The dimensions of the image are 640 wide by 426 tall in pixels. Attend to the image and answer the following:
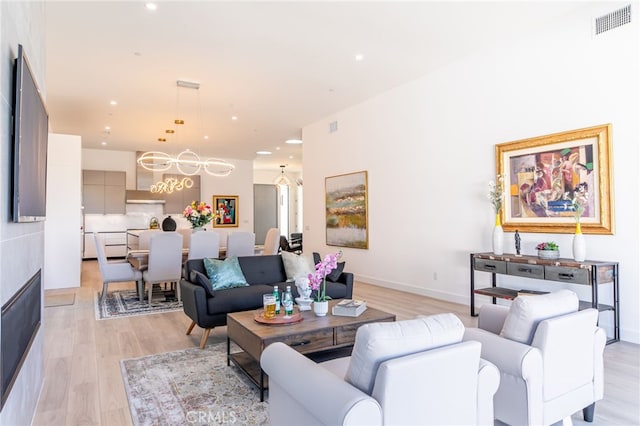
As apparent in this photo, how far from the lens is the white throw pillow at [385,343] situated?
1.53 metres

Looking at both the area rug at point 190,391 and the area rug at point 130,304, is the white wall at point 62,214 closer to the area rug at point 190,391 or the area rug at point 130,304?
the area rug at point 130,304

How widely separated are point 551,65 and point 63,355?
578cm

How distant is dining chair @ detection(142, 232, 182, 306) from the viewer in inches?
215

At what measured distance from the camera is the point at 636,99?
3.72m

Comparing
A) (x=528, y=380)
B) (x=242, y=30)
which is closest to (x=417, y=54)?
(x=242, y=30)

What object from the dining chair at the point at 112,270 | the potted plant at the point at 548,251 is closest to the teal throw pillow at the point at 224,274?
the dining chair at the point at 112,270

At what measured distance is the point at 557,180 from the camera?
14.2 ft

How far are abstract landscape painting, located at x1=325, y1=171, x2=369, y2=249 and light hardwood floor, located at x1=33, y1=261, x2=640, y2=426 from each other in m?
1.66

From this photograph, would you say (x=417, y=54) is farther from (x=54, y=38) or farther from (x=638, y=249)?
(x=54, y=38)

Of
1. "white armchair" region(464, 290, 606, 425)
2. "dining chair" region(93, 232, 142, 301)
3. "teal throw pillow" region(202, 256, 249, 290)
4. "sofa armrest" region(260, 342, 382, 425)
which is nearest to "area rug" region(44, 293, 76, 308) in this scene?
"dining chair" region(93, 232, 142, 301)

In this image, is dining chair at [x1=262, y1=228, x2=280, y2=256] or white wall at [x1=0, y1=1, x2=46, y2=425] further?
dining chair at [x1=262, y1=228, x2=280, y2=256]

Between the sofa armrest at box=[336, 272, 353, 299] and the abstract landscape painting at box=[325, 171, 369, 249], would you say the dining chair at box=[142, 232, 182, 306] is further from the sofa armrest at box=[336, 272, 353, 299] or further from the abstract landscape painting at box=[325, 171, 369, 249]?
the abstract landscape painting at box=[325, 171, 369, 249]

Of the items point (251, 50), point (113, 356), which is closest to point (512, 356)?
point (113, 356)

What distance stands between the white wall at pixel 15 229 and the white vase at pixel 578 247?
442 cm
